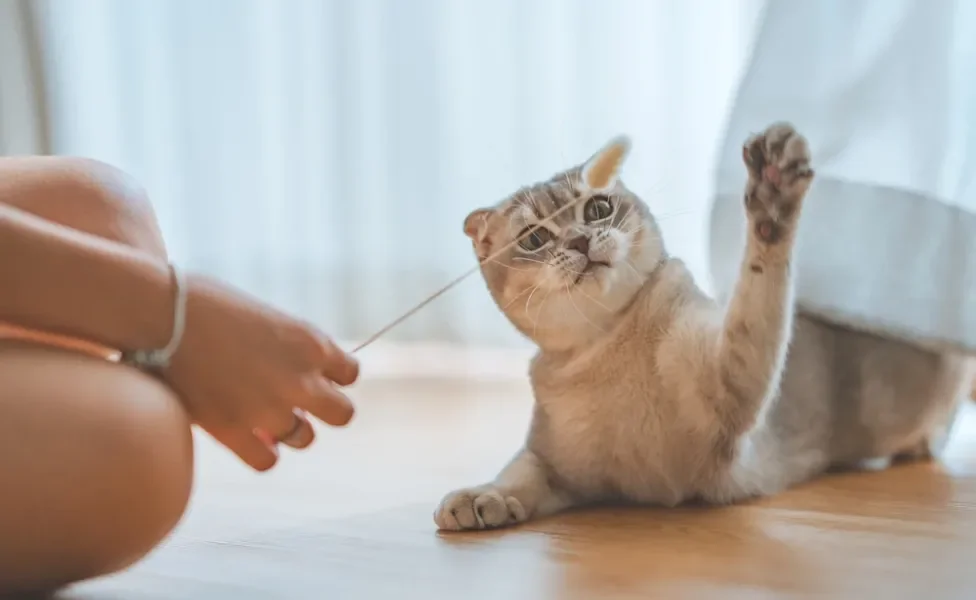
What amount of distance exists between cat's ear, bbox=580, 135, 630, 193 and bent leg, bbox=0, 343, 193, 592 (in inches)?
24.4

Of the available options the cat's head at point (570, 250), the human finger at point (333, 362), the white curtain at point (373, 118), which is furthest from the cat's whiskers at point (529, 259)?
the white curtain at point (373, 118)

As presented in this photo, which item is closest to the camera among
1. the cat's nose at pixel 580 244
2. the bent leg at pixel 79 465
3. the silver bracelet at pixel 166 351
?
the bent leg at pixel 79 465

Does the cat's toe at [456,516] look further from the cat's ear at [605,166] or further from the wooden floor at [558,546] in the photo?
the cat's ear at [605,166]

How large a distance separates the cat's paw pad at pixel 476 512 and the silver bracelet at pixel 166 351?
0.38 metres

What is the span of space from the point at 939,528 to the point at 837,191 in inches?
20.4

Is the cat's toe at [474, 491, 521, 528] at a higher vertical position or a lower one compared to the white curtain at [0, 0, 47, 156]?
lower

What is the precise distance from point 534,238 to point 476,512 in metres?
0.33

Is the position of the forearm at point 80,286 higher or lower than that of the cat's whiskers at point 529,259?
higher

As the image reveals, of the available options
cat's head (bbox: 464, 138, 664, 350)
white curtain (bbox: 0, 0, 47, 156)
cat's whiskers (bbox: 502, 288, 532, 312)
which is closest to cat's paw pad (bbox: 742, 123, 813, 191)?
cat's head (bbox: 464, 138, 664, 350)

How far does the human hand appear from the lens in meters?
0.83

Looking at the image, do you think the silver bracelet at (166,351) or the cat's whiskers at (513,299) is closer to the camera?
the silver bracelet at (166,351)

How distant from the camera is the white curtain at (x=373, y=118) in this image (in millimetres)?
1840

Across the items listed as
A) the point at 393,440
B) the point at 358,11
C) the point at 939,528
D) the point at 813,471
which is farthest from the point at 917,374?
the point at 358,11

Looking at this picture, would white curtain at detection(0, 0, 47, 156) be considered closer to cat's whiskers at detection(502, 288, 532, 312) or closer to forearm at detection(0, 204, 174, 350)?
cat's whiskers at detection(502, 288, 532, 312)
